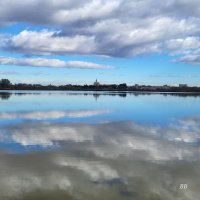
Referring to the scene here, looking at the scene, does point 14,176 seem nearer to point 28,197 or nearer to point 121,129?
point 28,197

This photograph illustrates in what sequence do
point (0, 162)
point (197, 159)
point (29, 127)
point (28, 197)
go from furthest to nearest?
1. point (29, 127)
2. point (197, 159)
3. point (0, 162)
4. point (28, 197)

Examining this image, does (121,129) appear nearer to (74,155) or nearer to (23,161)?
(74,155)

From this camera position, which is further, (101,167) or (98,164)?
(98,164)

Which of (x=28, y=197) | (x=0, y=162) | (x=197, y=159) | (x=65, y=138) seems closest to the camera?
(x=28, y=197)

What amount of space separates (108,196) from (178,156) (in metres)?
6.56

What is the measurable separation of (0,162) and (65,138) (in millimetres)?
6478

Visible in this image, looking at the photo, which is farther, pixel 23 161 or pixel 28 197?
pixel 23 161

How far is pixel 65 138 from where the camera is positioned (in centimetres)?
1984

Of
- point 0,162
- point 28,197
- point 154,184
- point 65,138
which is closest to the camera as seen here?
point 28,197

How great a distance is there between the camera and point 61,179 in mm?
11508

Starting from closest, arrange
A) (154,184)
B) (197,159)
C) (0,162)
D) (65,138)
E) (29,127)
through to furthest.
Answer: (154,184) < (0,162) < (197,159) < (65,138) < (29,127)

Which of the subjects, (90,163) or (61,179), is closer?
(61,179)

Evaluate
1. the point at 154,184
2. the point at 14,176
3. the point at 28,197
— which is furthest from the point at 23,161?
the point at 154,184

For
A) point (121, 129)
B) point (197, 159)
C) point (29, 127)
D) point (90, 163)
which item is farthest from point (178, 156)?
point (29, 127)
